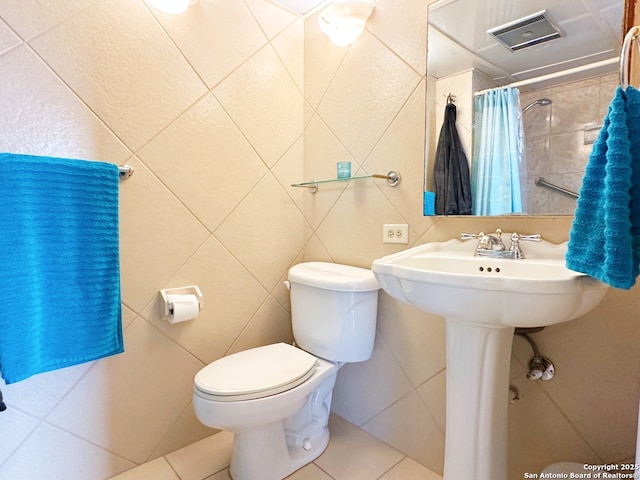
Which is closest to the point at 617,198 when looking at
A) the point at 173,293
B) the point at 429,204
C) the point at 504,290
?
the point at 504,290

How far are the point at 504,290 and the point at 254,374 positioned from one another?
851 millimetres

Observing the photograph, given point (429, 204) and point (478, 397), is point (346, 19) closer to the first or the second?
point (429, 204)

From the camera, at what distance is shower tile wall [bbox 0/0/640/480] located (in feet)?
3.41

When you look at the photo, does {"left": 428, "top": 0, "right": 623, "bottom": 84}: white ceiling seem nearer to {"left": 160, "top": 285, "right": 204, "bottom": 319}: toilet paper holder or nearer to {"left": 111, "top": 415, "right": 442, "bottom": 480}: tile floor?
{"left": 160, "top": 285, "right": 204, "bottom": 319}: toilet paper holder

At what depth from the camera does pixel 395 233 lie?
1382mm

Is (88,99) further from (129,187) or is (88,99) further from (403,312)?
(403,312)

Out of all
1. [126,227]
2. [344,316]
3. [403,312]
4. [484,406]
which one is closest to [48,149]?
[126,227]

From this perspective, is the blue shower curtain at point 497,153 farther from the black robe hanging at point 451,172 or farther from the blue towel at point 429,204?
the blue towel at point 429,204

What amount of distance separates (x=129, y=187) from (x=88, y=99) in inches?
12.4

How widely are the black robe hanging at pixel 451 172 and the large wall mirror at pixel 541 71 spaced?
3cm

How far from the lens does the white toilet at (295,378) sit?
1080 millimetres

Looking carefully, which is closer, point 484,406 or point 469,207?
point 484,406

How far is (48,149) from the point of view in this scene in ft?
3.56

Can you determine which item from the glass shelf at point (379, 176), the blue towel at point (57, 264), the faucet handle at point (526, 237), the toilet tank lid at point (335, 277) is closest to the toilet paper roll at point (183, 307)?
the blue towel at point (57, 264)
